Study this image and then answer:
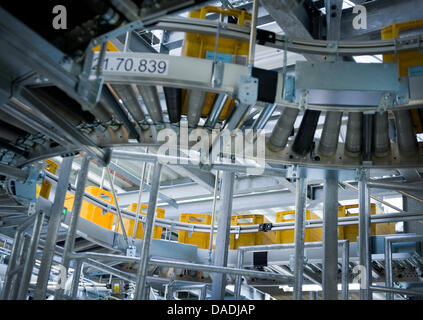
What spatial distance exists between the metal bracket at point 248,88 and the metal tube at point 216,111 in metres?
0.49

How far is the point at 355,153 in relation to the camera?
538cm

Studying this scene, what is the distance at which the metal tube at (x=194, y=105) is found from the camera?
4.52 meters

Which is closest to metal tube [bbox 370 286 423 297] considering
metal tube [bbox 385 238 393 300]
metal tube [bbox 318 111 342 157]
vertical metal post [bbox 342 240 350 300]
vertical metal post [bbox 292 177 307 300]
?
vertical metal post [bbox 342 240 350 300]

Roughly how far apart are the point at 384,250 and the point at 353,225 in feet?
5.18

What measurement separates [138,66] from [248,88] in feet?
3.06

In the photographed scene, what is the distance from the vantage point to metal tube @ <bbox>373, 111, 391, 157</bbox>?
4961mm

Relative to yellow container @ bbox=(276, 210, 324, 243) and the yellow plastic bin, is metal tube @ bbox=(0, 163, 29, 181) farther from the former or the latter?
yellow container @ bbox=(276, 210, 324, 243)

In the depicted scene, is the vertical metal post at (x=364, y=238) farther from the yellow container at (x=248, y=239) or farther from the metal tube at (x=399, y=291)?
the yellow container at (x=248, y=239)

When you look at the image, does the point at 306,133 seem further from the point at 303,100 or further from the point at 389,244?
the point at 389,244

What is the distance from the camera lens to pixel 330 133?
5.22 metres

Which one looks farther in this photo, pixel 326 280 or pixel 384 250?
pixel 384 250

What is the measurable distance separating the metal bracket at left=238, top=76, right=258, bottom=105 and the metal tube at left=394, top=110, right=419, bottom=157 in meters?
1.67
